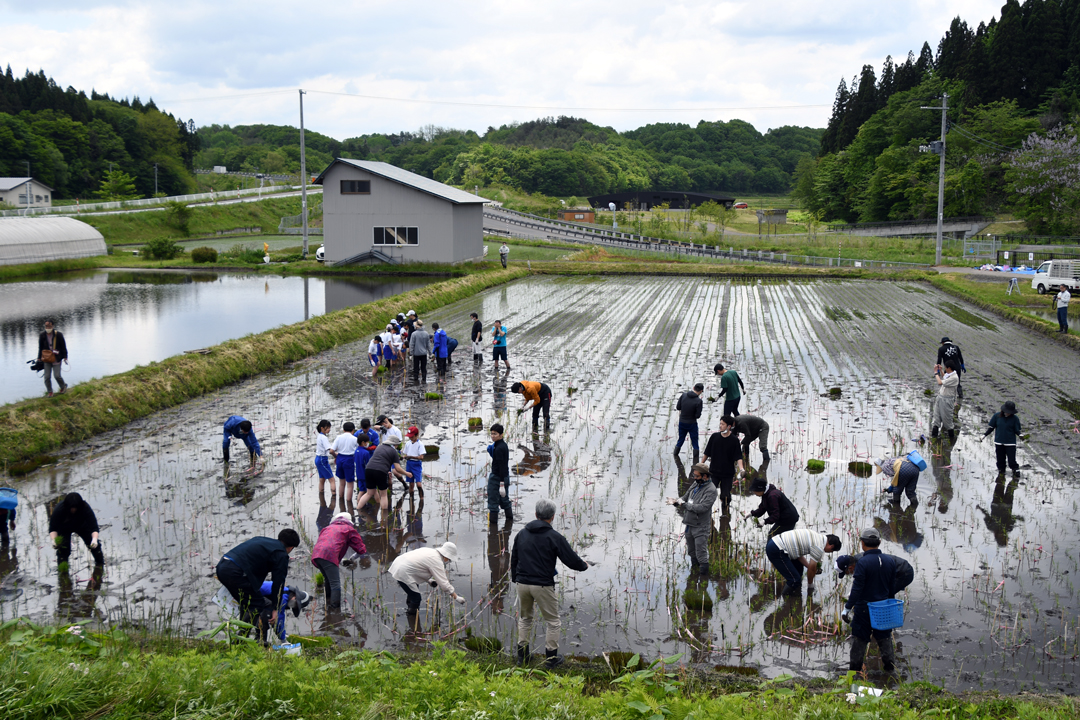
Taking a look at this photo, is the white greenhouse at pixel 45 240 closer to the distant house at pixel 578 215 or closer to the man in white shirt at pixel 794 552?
the distant house at pixel 578 215

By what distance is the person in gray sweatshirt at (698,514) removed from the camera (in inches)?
343

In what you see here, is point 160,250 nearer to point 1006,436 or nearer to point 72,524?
point 72,524

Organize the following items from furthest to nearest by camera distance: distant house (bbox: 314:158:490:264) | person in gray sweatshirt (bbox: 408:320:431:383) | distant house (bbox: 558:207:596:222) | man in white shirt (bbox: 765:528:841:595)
Answer: distant house (bbox: 558:207:596:222) → distant house (bbox: 314:158:490:264) → person in gray sweatshirt (bbox: 408:320:431:383) → man in white shirt (bbox: 765:528:841:595)

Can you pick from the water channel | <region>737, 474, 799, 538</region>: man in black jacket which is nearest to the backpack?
<region>737, 474, 799, 538</region>: man in black jacket

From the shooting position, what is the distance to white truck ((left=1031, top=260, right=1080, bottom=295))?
33.2 m

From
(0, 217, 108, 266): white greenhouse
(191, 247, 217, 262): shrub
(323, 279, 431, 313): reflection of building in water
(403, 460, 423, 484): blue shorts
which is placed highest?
(0, 217, 108, 266): white greenhouse

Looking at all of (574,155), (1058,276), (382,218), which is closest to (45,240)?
(382,218)

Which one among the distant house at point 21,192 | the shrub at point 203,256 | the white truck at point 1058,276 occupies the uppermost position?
the distant house at point 21,192

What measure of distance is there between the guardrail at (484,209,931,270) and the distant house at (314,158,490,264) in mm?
16223

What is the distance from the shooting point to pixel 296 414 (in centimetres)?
1584

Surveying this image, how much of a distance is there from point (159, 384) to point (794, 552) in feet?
44.3

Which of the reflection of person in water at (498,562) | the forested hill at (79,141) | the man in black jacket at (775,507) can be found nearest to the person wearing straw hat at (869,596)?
the man in black jacket at (775,507)

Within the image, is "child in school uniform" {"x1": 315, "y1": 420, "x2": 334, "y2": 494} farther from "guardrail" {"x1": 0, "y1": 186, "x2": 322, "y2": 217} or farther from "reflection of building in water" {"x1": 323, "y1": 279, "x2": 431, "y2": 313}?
"guardrail" {"x1": 0, "y1": 186, "x2": 322, "y2": 217}

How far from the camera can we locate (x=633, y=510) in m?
10.9
